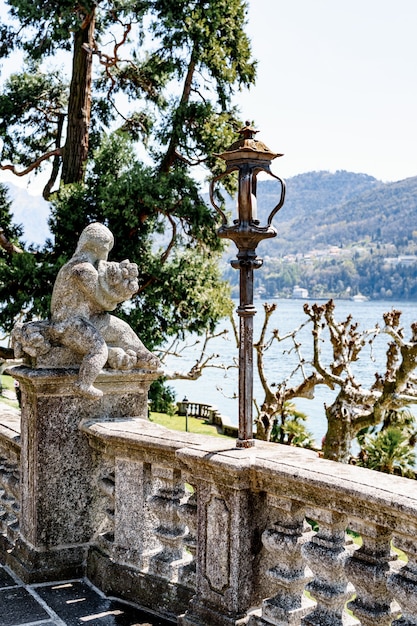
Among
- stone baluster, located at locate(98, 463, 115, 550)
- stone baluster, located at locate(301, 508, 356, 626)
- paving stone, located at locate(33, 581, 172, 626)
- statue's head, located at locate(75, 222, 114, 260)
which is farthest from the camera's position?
statue's head, located at locate(75, 222, 114, 260)

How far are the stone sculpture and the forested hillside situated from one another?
2083 inches

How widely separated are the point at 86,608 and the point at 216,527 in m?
1.18

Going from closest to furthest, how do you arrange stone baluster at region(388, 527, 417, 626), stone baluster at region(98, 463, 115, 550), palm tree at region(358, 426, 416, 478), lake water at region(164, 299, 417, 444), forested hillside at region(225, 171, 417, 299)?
stone baluster at region(388, 527, 417, 626)
stone baluster at region(98, 463, 115, 550)
palm tree at region(358, 426, 416, 478)
lake water at region(164, 299, 417, 444)
forested hillside at region(225, 171, 417, 299)

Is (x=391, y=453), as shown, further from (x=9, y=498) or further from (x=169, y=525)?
(x=169, y=525)

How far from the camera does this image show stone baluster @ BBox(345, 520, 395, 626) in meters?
2.91

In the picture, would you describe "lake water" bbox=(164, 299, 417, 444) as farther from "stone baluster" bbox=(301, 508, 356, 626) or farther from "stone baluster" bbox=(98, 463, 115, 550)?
"stone baluster" bbox=(301, 508, 356, 626)

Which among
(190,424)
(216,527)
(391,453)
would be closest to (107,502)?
(216,527)

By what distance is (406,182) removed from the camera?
447 ft

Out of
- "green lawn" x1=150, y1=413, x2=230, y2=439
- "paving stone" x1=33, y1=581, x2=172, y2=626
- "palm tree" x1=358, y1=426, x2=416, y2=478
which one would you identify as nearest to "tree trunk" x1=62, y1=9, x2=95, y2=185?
"palm tree" x1=358, y1=426, x2=416, y2=478

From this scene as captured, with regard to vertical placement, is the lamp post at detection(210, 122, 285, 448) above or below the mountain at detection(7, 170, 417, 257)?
below

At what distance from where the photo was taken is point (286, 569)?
3.39 m

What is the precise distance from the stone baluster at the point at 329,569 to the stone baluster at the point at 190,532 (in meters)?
0.89

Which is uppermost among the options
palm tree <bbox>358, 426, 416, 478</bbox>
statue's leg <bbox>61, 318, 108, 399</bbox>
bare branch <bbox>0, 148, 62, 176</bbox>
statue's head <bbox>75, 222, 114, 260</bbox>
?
bare branch <bbox>0, 148, 62, 176</bbox>

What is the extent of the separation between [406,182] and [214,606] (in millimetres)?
139435
